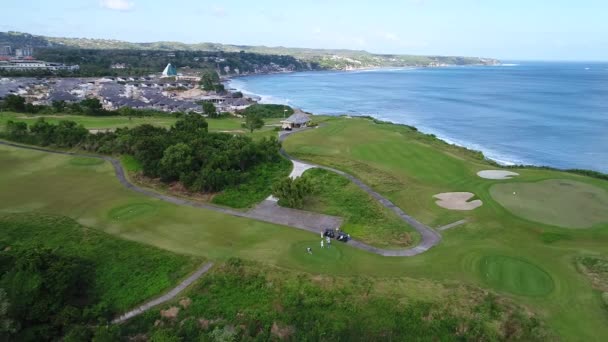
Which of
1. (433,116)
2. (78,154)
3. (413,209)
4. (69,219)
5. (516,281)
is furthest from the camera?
(433,116)

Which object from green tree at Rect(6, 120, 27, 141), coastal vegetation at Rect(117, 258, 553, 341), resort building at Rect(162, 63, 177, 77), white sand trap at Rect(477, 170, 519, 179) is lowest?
coastal vegetation at Rect(117, 258, 553, 341)

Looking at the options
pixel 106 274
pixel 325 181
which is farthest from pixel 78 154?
pixel 325 181

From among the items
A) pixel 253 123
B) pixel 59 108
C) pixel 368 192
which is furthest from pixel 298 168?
pixel 59 108

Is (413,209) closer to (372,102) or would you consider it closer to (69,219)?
(69,219)

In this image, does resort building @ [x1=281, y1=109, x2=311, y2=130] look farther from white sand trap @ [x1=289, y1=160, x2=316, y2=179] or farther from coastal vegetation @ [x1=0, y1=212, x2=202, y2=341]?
coastal vegetation @ [x1=0, y1=212, x2=202, y2=341]

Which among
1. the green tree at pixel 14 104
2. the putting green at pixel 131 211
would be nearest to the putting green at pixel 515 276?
the putting green at pixel 131 211

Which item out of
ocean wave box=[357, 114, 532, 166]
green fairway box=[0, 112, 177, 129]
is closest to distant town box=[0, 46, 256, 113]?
green fairway box=[0, 112, 177, 129]
